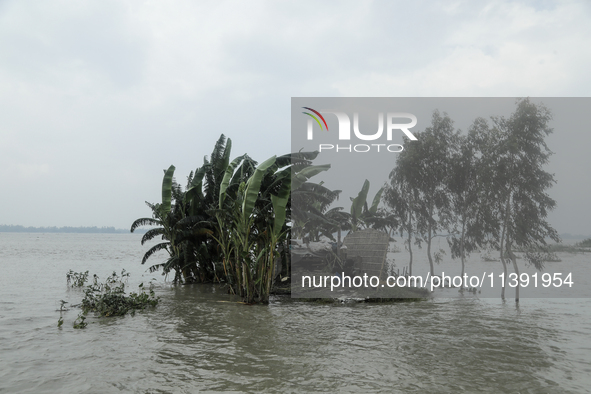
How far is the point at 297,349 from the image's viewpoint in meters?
6.32

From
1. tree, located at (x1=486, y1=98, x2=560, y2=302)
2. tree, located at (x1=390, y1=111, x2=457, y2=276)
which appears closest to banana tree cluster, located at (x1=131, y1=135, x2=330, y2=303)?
tree, located at (x1=390, y1=111, x2=457, y2=276)

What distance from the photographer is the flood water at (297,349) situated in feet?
15.9

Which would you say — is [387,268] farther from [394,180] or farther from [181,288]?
[181,288]

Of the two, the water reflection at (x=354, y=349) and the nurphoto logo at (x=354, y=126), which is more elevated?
the nurphoto logo at (x=354, y=126)

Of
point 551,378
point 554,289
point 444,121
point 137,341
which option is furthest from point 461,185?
point 137,341

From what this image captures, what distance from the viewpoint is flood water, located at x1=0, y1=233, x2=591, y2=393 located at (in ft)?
15.9

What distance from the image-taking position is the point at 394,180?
15250mm

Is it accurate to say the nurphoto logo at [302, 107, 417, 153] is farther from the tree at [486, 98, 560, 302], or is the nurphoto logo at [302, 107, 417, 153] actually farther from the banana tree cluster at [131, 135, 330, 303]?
the tree at [486, 98, 560, 302]

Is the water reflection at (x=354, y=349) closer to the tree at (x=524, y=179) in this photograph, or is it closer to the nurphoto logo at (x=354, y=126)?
the tree at (x=524, y=179)

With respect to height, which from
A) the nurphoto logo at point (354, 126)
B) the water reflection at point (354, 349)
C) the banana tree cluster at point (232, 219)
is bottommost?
the water reflection at point (354, 349)

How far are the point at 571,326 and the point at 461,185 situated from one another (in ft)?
19.8

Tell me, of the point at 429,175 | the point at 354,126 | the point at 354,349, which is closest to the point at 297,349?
the point at 354,349

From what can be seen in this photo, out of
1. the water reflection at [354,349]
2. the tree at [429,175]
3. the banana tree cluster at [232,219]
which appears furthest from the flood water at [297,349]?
the tree at [429,175]

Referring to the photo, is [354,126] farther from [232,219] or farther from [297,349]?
[297,349]
